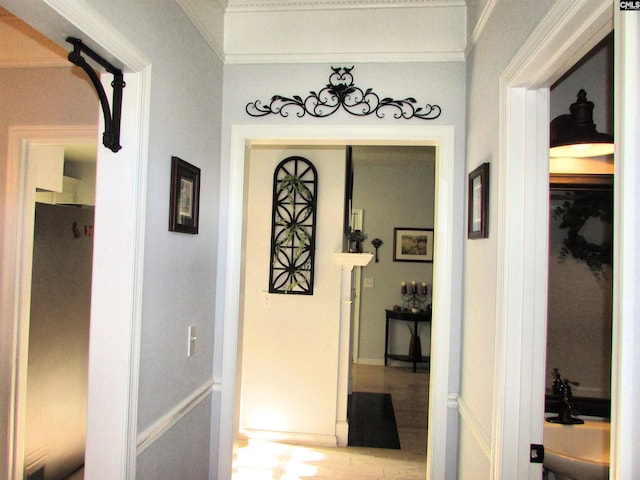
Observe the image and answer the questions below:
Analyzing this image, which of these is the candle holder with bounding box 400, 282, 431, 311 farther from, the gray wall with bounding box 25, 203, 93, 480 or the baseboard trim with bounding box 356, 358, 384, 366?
the gray wall with bounding box 25, 203, 93, 480

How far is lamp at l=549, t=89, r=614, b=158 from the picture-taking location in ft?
5.52

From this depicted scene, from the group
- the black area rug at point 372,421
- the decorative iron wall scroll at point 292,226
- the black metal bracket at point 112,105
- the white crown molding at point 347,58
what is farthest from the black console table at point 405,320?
the black metal bracket at point 112,105

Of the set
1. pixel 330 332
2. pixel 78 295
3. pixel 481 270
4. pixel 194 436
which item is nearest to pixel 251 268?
pixel 330 332

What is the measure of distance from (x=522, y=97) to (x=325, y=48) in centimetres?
100

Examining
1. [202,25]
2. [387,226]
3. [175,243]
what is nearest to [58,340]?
[175,243]

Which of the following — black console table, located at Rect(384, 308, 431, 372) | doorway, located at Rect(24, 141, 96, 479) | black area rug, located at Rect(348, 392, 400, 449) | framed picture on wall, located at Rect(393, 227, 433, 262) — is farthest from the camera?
framed picture on wall, located at Rect(393, 227, 433, 262)

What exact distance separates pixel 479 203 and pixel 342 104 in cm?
80

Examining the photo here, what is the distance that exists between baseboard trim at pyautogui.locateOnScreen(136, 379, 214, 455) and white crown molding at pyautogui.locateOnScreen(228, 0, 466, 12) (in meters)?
1.80

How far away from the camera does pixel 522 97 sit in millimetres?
1310

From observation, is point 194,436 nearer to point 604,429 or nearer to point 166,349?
point 166,349

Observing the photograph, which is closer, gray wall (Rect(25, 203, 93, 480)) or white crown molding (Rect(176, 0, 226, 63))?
white crown molding (Rect(176, 0, 226, 63))

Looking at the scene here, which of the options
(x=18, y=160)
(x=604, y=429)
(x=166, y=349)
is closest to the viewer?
(x=166, y=349)

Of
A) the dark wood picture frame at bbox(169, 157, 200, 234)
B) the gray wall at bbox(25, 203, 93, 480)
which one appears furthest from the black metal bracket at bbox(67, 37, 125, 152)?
the gray wall at bbox(25, 203, 93, 480)

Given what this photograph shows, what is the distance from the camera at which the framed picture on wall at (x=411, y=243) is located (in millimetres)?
5797
